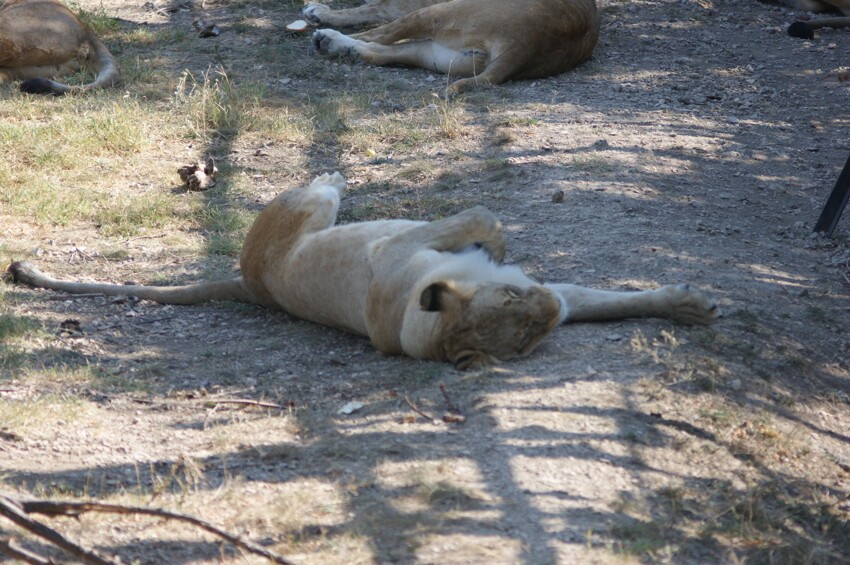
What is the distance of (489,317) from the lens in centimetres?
411

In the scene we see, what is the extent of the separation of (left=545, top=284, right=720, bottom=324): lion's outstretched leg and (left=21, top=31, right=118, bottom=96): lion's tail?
5.11 metres

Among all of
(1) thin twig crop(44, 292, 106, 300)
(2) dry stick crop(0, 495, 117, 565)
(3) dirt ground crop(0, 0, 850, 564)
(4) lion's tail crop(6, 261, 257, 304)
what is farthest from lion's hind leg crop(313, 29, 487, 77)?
(2) dry stick crop(0, 495, 117, 565)

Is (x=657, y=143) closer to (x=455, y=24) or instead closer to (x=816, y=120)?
(x=816, y=120)

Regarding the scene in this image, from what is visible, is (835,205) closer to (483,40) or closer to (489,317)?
(489,317)

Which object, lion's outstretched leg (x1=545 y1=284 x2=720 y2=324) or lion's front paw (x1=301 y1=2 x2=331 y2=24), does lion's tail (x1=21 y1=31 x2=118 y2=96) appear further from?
lion's outstretched leg (x1=545 y1=284 x2=720 y2=324)

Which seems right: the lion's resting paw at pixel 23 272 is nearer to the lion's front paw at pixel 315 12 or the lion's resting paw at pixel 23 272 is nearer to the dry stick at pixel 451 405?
the dry stick at pixel 451 405

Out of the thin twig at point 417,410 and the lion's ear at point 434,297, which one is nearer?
the thin twig at point 417,410

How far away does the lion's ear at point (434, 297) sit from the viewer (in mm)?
4070

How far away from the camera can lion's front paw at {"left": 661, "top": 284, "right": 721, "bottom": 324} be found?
4.47 m

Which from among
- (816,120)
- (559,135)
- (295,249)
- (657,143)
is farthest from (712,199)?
(295,249)

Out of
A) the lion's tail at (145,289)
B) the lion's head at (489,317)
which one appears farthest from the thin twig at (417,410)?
the lion's tail at (145,289)

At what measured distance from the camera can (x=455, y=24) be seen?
29.0 feet

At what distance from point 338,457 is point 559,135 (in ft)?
13.6

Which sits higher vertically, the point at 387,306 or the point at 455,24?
the point at 455,24
